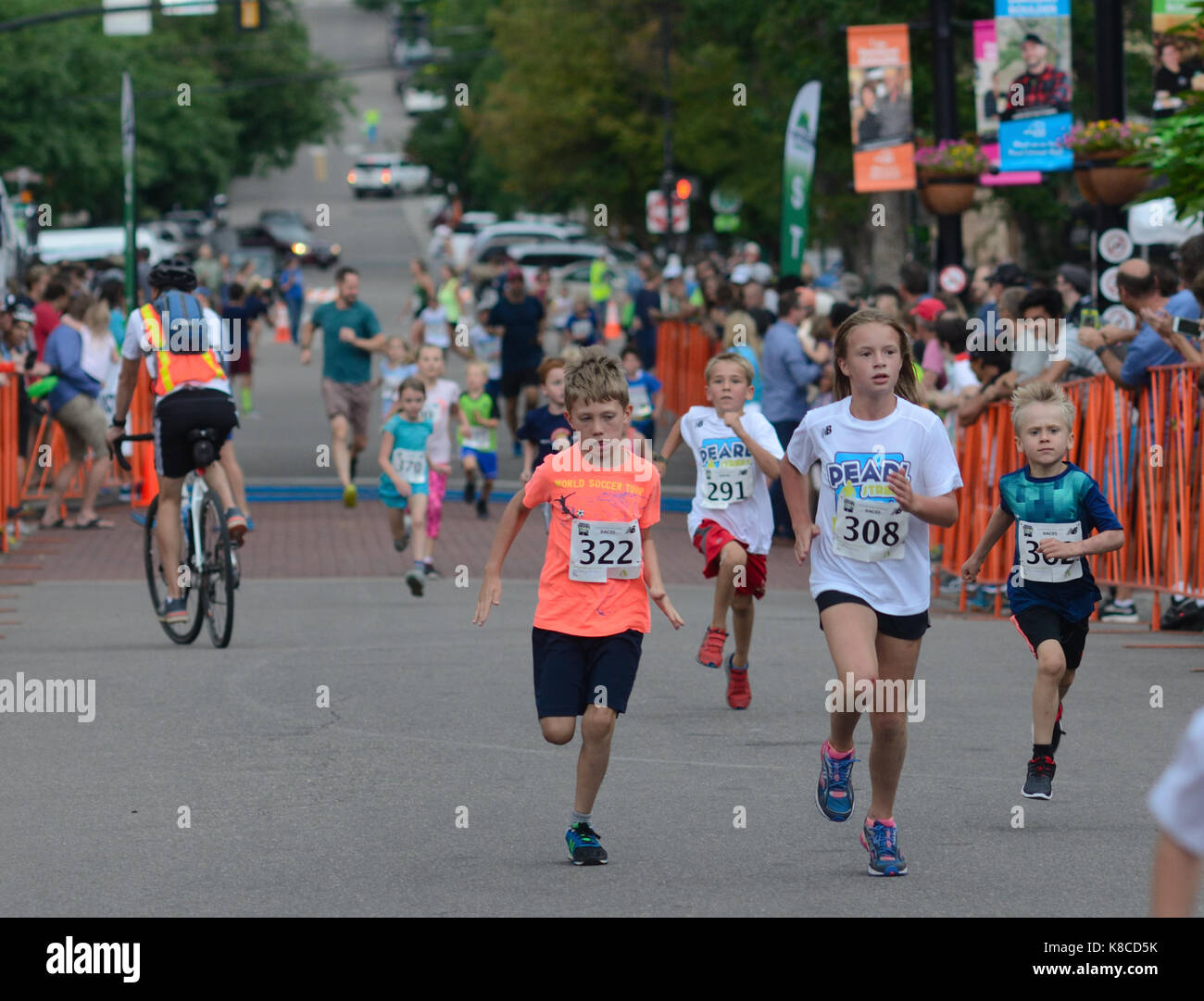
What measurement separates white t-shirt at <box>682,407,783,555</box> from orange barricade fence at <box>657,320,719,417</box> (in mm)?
14478

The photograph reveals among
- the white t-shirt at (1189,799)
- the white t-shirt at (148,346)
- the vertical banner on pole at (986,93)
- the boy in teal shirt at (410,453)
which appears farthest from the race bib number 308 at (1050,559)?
the vertical banner on pole at (986,93)

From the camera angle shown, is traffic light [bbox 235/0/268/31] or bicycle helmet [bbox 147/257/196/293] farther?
traffic light [bbox 235/0/268/31]

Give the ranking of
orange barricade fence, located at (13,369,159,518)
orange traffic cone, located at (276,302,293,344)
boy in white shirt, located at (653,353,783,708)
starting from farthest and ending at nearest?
1. orange traffic cone, located at (276,302,293,344)
2. orange barricade fence, located at (13,369,159,518)
3. boy in white shirt, located at (653,353,783,708)

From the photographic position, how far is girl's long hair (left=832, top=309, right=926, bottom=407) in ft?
21.7

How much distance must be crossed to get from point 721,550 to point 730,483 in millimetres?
316

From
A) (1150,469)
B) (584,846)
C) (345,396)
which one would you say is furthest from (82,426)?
(584,846)

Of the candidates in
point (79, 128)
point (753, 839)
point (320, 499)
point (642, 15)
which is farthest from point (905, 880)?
point (79, 128)

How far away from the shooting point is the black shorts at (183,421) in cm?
1105

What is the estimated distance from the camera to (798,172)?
21.8 metres

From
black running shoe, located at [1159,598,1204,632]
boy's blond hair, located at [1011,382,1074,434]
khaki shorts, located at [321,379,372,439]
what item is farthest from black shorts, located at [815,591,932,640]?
khaki shorts, located at [321,379,372,439]

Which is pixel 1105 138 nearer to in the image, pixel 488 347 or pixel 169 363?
pixel 169 363

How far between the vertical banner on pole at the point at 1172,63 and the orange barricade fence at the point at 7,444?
8277 millimetres

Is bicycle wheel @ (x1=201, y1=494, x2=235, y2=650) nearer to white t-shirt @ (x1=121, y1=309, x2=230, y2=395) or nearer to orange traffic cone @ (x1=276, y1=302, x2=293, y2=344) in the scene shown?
white t-shirt @ (x1=121, y1=309, x2=230, y2=395)
